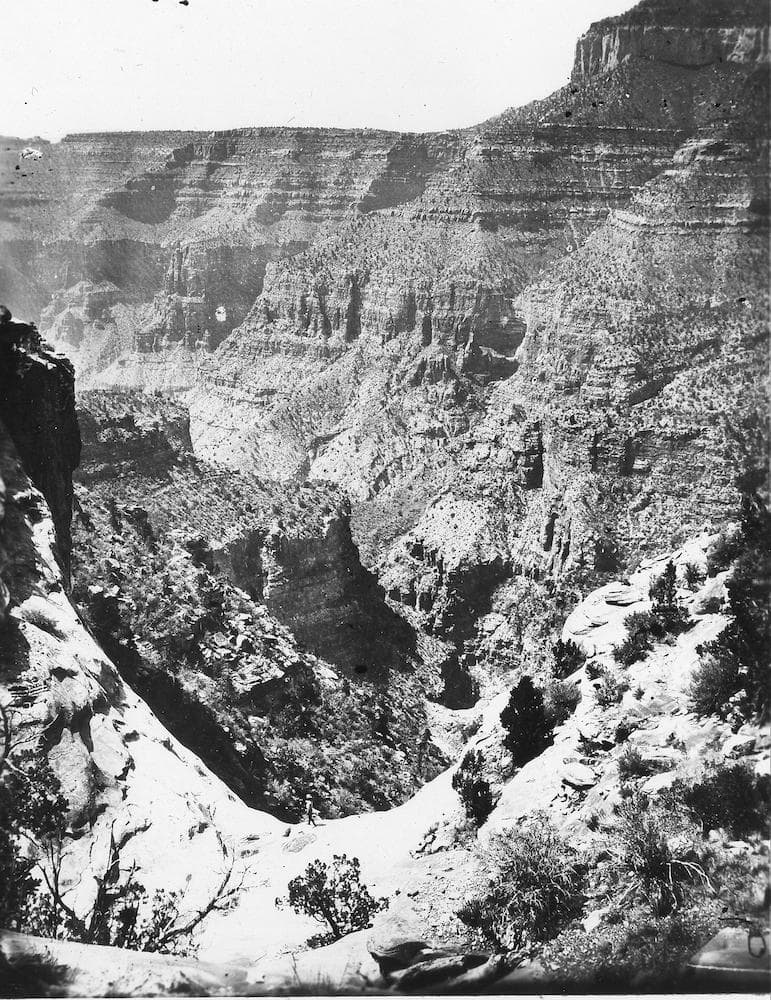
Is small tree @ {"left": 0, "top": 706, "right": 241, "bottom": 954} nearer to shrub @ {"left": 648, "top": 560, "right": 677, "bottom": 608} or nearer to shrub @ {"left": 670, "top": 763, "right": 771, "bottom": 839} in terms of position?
shrub @ {"left": 670, "top": 763, "right": 771, "bottom": 839}

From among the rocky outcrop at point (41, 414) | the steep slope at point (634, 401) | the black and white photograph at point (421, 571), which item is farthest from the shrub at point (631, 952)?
the steep slope at point (634, 401)

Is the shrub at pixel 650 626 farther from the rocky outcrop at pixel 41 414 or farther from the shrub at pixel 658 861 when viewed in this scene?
the rocky outcrop at pixel 41 414

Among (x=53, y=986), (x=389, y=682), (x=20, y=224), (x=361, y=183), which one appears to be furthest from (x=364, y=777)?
(x=20, y=224)

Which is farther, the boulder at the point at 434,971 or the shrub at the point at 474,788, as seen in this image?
the shrub at the point at 474,788

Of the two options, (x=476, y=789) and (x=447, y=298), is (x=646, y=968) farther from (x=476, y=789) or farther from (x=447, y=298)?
(x=447, y=298)

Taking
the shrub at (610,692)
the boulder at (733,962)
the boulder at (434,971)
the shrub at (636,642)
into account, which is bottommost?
the boulder at (733,962)

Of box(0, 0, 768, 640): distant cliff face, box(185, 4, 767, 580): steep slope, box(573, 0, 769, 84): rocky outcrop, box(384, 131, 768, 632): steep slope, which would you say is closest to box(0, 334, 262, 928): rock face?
box(0, 0, 768, 640): distant cliff face

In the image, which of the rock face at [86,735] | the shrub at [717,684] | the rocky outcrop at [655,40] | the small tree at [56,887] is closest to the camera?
the small tree at [56,887]
